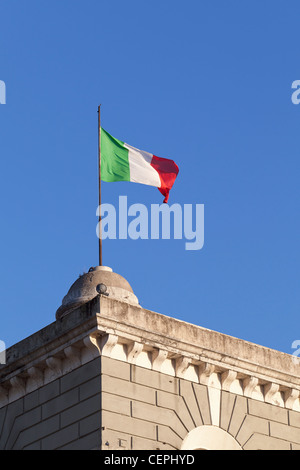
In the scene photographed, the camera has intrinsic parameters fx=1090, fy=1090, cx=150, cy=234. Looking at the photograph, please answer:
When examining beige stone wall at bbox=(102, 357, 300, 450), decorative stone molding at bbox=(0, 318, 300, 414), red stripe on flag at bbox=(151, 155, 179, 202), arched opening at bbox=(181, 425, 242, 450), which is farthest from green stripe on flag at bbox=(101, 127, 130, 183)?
arched opening at bbox=(181, 425, 242, 450)

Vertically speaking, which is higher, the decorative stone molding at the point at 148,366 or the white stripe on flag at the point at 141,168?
the white stripe on flag at the point at 141,168

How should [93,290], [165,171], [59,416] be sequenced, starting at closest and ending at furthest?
[59,416] < [93,290] < [165,171]

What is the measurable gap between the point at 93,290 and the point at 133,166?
13.1 feet

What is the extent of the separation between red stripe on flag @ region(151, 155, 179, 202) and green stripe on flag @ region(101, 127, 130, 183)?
0.83 metres

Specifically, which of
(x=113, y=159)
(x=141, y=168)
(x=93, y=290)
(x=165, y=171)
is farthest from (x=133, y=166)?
(x=93, y=290)

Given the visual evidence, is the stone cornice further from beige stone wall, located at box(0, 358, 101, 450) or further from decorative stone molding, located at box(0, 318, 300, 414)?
beige stone wall, located at box(0, 358, 101, 450)

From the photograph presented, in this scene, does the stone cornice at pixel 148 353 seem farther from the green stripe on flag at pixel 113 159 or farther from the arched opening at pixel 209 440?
the green stripe on flag at pixel 113 159

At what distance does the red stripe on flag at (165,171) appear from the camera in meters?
28.1

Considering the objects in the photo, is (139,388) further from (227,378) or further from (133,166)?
(133,166)

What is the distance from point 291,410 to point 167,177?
6846 millimetres

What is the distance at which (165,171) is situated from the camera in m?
28.2

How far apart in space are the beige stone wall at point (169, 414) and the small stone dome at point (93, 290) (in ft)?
8.37

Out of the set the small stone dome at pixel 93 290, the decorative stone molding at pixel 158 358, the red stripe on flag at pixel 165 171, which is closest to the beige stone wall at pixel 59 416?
the decorative stone molding at pixel 158 358

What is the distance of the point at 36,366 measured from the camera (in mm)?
23844
